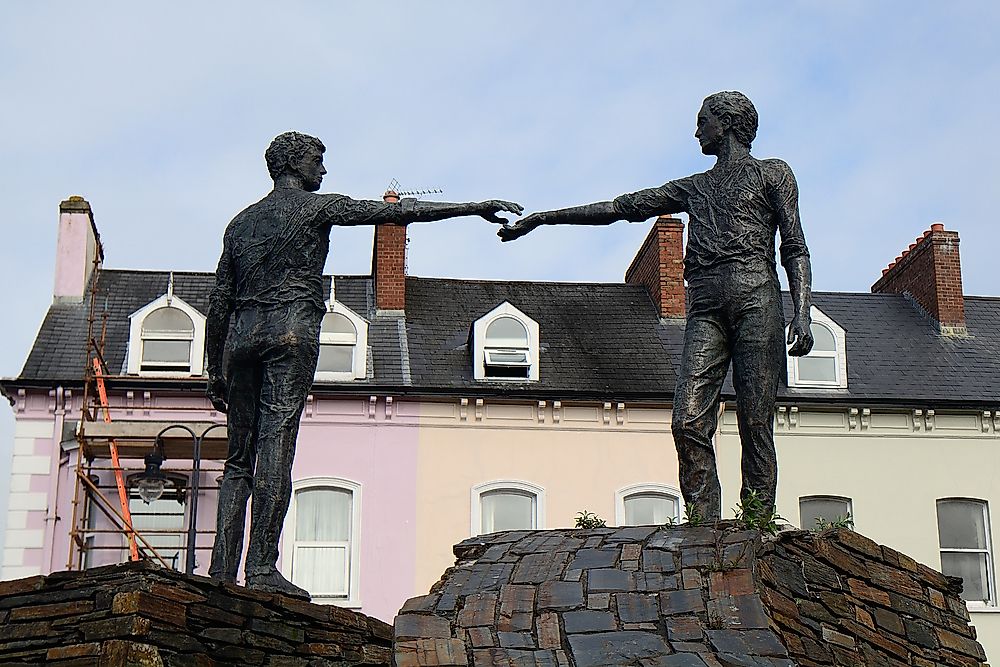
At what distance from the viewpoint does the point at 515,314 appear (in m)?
28.8

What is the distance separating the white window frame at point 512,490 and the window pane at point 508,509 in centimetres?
10

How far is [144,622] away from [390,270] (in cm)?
1900

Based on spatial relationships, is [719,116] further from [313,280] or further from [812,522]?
[812,522]

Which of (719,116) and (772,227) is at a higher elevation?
(719,116)

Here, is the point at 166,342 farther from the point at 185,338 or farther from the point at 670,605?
the point at 670,605

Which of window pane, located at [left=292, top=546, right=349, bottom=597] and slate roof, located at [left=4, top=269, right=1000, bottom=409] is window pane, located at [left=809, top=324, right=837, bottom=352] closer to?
slate roof, located at [left=4, top=269, right=1000, bottom=409]

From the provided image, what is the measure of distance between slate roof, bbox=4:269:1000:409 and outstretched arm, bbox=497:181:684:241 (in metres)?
13.4

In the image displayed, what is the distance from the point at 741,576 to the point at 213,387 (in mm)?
4771

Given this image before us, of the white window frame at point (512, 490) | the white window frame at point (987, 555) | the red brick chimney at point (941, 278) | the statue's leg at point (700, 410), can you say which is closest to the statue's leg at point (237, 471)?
the statue's leg at point (700, 410)

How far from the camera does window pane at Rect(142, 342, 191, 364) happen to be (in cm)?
2777

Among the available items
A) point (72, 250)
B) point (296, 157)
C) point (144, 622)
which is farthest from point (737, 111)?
point (72, 250)

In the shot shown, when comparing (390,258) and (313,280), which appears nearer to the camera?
A: (313,280)

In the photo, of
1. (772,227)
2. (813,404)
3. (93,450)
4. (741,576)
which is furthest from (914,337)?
(741,576)

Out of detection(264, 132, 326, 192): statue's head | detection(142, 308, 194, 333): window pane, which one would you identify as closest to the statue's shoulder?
detection(264, 132, 326, 192): statue's head
